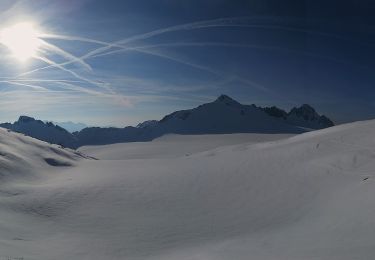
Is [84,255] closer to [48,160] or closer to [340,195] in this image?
[340,195]

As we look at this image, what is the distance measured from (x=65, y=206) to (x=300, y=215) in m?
12.2

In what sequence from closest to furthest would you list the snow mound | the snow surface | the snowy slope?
the snow surface < the snow mound < the snowy slope

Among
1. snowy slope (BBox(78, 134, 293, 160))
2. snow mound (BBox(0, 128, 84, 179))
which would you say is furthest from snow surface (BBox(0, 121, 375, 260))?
snowy slope (BBox(78, 134, 293, 160))

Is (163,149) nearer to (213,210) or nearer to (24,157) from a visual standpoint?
(24,157)

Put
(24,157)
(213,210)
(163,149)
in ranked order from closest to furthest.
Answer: (213,210) → (24,157) → (163,149)

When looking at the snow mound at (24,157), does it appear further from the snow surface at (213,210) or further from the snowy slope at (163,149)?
the snowy slope at (163,149)

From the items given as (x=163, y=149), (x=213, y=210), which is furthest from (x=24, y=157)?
(x=163, y=149)

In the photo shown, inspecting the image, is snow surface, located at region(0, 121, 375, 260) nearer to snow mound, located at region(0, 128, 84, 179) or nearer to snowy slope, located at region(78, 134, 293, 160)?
snow mound, located at region(0, 128, 84, 179)

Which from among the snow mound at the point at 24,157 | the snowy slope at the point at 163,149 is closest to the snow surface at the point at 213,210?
the snow mound at the point at 24,157

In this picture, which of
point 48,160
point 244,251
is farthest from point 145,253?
point 48,160

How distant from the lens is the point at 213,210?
19000mm

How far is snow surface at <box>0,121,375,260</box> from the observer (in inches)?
491

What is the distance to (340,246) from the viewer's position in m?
10.9

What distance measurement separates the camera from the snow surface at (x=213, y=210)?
491 inches
